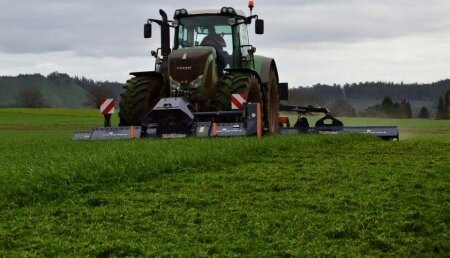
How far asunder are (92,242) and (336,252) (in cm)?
154

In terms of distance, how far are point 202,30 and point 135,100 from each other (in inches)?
95.8

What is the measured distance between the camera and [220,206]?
17.9 feet

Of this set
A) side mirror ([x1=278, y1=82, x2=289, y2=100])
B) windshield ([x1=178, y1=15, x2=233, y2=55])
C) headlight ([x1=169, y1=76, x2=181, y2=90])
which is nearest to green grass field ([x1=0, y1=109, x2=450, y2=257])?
headlight ([x1=169, y1=76, x2=181, y2=90])

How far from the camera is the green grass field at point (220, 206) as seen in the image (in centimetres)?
419

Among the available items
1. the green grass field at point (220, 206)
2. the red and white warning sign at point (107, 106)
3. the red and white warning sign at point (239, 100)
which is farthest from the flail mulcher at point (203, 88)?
the green grass field at point (220, 206)

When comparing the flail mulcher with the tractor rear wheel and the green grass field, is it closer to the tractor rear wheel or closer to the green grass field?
the tractor rear wheel

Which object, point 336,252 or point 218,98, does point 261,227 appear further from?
point 218,98

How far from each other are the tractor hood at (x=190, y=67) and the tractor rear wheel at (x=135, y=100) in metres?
0.61

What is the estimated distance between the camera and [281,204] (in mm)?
5496

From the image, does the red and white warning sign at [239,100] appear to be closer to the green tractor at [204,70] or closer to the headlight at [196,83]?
the green tractor at [204,70]

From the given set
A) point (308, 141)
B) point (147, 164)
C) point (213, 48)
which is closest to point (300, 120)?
point (213, 48)

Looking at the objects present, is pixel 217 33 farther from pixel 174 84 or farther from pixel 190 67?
pixel 174 84

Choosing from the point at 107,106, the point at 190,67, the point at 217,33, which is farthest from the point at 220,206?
the point at 107,106

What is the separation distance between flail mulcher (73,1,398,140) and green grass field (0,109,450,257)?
4.28 metres
